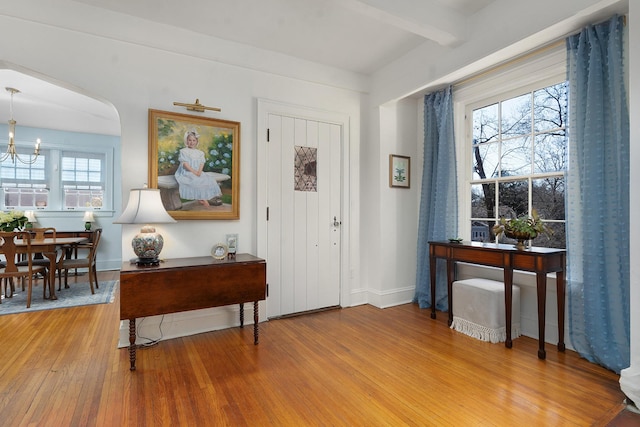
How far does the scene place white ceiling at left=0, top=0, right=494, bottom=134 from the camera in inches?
101

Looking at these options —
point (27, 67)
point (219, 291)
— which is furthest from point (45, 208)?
point (219, 291)

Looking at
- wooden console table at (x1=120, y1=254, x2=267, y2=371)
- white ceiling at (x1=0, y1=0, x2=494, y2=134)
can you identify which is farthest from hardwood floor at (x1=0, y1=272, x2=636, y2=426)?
white ceiling at (x1=0, y1=0, x2=494, y2=134)

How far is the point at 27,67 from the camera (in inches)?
96.4

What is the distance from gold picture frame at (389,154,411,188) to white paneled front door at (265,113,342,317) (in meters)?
0.62

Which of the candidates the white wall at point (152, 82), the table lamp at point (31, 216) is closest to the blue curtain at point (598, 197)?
the white wall at point (152, 82)

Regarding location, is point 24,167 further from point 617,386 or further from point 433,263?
point 617,386

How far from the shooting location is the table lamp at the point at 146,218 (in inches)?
98.2

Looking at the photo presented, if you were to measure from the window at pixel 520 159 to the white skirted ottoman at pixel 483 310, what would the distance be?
0.64m

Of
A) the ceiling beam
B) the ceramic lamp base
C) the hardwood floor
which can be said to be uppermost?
the ceiling beam

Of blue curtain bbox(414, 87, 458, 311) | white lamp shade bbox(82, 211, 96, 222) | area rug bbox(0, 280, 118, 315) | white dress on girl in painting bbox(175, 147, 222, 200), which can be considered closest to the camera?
white dress on girl in painting bbox(175, 147, 222, 200)

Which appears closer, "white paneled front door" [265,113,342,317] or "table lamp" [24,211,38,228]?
"white paneled front door" [265,113,342,317]

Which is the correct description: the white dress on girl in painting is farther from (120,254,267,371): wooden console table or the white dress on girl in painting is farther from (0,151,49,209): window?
(0,151,49,209): window

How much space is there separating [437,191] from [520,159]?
82 centimetres

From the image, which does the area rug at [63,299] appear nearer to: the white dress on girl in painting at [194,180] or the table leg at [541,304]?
the white dress on girl in painting at [194,180]
